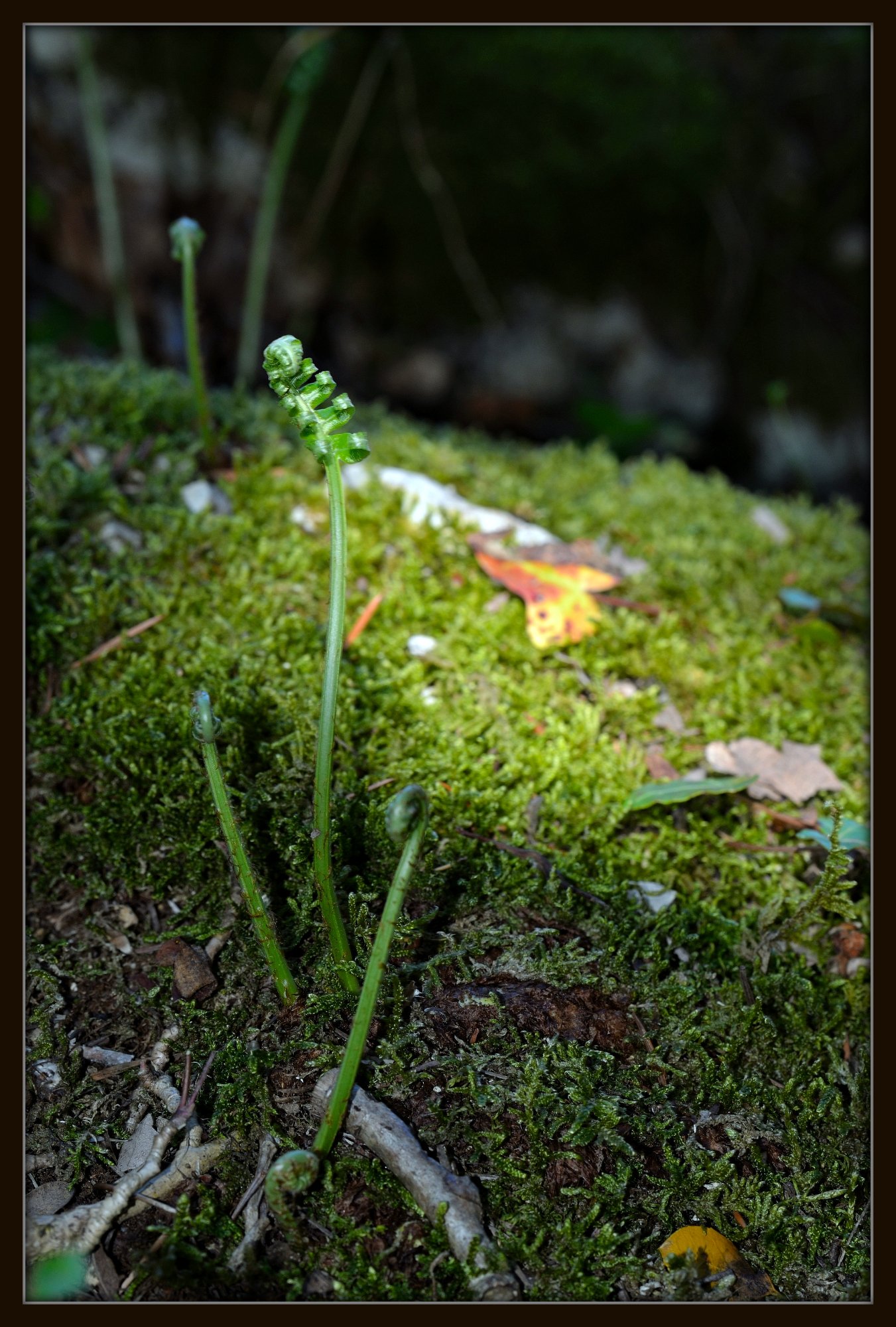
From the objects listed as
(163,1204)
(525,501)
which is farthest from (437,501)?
(163,1204)

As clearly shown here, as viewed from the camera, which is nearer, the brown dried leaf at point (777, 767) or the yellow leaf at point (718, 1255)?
the yellow leaf at point (718, 1255)

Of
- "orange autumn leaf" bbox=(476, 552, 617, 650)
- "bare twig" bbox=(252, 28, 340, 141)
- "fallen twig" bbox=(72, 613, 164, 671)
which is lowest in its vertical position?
"orange autumn leaf" bbox=(476, 552, 617, 650)

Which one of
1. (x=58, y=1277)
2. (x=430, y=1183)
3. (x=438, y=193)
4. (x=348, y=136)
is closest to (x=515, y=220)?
(x=438, y=193)

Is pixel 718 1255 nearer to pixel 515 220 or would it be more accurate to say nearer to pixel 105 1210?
pixel 105 1210

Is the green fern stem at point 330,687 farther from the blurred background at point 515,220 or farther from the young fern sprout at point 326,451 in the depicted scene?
the blurred background at point 515,220

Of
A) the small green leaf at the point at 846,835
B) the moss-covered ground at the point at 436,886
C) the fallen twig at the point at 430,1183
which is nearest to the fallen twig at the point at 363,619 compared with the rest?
the moss-covered ground at the point at 436,886

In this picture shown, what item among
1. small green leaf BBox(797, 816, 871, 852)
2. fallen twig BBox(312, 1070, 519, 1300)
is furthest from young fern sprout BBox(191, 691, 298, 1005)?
small green leaf BBox(797, 816, 871, 852)

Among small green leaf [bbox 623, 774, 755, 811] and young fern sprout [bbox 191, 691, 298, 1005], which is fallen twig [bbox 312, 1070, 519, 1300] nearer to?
young fern sprout [bbox 191, 691, 298, 1005]
